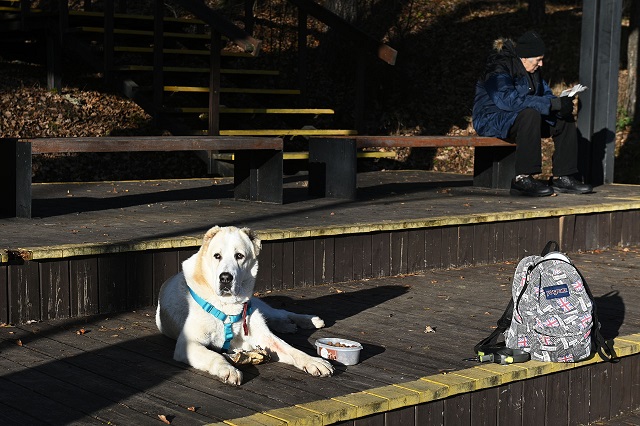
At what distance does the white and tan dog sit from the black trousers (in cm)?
480

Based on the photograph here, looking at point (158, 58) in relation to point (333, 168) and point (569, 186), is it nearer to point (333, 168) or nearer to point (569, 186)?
point (333, 168)

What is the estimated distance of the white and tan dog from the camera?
4723 millimetres

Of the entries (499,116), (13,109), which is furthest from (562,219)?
(13,109)

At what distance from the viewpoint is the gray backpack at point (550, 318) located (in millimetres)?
4996

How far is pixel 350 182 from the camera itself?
29.0 feet

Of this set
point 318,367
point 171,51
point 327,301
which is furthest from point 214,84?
point 318,367

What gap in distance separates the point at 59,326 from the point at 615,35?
24.1ft

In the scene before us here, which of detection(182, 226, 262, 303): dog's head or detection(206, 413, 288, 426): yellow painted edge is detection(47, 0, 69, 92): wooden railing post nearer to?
detection(182, 226, 262, 303): dog's head

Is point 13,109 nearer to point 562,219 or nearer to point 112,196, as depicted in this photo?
point 112,196

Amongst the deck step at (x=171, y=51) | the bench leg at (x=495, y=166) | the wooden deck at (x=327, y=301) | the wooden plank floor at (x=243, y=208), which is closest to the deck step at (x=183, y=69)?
the deck step at (x=171, y=51)

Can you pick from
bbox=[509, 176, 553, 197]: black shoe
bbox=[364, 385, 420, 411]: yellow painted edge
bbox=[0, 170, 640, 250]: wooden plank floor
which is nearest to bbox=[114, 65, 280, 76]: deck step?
bbox=[0, 170, 640, 250]: wooden plank floor

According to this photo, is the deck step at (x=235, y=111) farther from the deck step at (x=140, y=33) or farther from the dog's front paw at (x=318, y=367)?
the dog's front paw at (x=318, y=367)

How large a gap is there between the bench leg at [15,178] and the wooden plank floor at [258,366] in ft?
5.22

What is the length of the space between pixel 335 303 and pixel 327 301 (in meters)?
0.07
